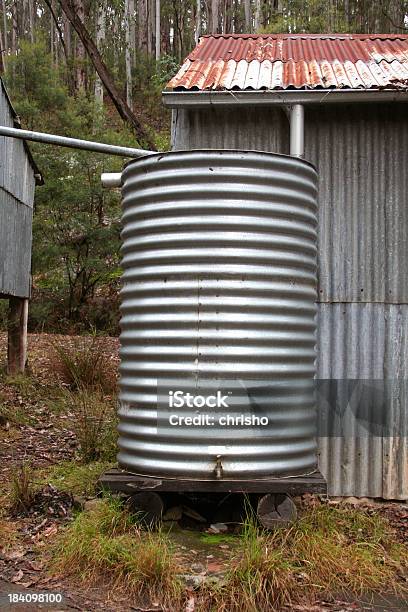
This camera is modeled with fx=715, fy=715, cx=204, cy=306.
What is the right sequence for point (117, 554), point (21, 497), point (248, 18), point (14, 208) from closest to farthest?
1. point (117, 554)
2. point (21, 497)
3. point (14, 208)
4. point (248, 18)

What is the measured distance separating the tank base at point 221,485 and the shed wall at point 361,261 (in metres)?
1.35

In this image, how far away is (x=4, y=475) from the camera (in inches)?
273

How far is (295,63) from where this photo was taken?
690cm

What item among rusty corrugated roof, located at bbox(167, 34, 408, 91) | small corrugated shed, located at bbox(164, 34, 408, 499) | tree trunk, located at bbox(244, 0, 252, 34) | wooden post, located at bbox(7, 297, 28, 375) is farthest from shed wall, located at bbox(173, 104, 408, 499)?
tree trunk, located at bbox(244, 0, 252, 34)

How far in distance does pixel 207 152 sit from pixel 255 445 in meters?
2.02

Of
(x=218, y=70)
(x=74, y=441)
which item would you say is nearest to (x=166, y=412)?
(x=218, y=70)

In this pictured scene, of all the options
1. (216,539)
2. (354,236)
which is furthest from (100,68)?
(216,539)

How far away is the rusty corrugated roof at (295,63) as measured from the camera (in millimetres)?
6047

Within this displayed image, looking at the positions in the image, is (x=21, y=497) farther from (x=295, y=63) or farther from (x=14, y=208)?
(x=14, y=208)

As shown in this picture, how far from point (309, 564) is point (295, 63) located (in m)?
4.65

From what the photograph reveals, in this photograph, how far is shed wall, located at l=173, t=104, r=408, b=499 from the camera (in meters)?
6.12

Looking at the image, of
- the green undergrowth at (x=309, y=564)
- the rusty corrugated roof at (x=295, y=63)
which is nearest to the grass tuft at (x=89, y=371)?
the rusty corrugated roof at (x=295, y=63)

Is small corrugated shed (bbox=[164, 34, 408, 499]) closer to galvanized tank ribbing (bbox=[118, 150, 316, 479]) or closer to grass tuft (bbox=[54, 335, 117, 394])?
galvanized tank ribbing (bbox=[118, 150, 316, 479])

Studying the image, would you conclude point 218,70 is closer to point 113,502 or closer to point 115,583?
point 113,502
